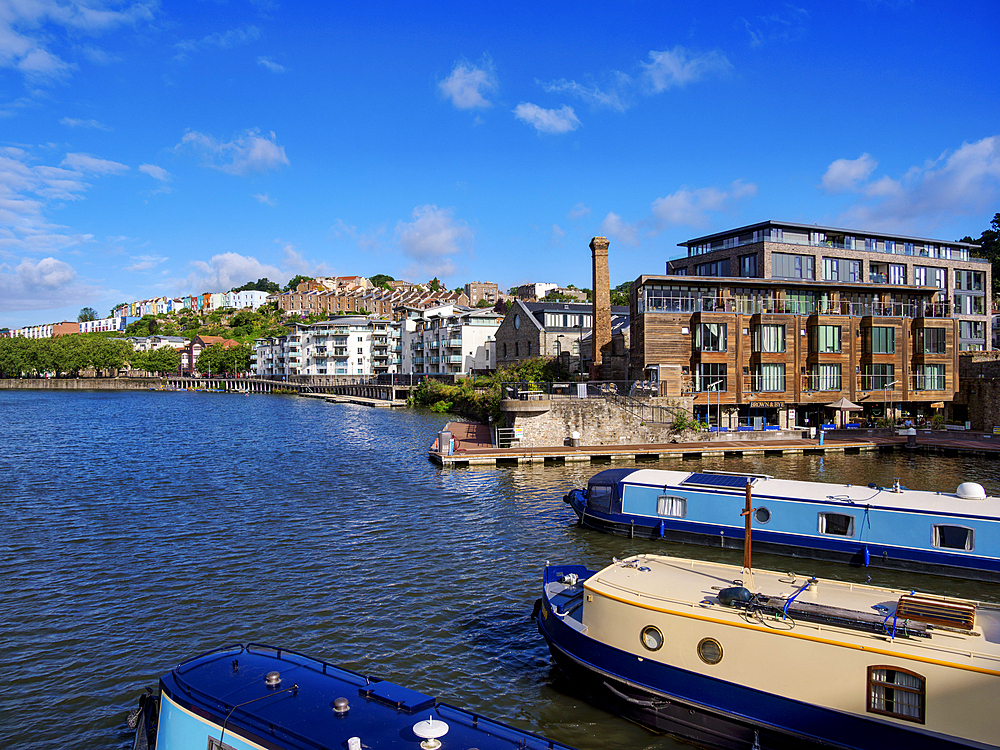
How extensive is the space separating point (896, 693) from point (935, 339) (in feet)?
208

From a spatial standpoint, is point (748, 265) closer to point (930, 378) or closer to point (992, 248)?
point (930, 378)

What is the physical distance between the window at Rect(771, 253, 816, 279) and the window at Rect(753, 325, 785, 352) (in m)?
18.5

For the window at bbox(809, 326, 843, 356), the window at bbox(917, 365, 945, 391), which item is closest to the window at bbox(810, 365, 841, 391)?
the window at bbox(809, 326, 843, 356)

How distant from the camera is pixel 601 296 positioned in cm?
6550

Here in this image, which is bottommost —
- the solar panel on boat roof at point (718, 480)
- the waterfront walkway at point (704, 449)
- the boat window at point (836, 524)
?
the waterfront walkway at point (704, 449)

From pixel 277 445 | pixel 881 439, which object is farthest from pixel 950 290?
pixel 277 445

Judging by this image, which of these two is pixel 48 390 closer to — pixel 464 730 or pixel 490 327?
pixel 490 327

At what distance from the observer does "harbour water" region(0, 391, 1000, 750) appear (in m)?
15.4

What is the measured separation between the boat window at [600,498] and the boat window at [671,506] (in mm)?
2148

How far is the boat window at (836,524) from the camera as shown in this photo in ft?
78.5

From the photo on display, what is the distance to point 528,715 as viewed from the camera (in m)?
14.2

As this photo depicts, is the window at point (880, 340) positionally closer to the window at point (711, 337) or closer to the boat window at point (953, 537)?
the window at point (711, 337)

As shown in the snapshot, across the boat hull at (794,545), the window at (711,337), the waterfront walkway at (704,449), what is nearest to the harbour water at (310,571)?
the boat hull at (794,545)

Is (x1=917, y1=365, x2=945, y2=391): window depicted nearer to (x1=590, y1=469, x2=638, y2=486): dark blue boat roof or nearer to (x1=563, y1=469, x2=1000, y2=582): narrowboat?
(x1=563, y1=469, x2=1000, y2=582): narrowboat
